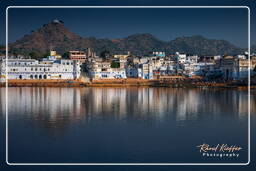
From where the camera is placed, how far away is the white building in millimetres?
28828

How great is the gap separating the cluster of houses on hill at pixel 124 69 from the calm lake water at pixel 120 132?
16159 millimetres

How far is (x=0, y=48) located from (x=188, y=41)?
1536 inches

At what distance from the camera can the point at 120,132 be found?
28.4 feet

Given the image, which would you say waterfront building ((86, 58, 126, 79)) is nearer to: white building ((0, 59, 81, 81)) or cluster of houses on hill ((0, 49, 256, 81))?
cluster of houses on hill ((0, 49, 256, 81))

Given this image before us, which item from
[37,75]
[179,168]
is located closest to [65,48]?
[37,75]

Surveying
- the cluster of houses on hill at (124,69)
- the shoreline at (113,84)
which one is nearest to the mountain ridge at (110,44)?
the cluster of houses on hill at (124,69)

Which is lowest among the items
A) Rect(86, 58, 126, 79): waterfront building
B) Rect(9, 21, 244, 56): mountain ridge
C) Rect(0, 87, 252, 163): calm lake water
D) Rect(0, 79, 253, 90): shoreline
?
Rect(0, 87, 252, 163): calm lake water

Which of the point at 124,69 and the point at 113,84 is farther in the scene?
the point at 124,69

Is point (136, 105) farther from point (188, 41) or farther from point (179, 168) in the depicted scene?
point (188, 41)

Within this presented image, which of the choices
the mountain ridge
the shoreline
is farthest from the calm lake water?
the mountain ridge

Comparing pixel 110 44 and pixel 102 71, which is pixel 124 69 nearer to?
pixel 102 71

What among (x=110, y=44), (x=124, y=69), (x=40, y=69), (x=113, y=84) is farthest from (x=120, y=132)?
(x=110, y=44)

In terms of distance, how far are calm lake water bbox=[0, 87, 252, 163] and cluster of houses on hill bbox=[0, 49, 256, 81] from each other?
16.2m

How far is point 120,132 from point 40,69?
21.7 metres
